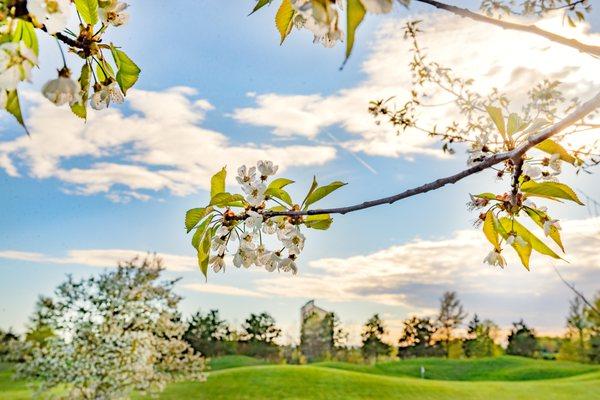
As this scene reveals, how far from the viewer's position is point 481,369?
78.2ft

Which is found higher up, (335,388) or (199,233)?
(199,233)

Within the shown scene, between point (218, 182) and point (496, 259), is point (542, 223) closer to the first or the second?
point (496, 259)

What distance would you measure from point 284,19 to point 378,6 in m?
0.29

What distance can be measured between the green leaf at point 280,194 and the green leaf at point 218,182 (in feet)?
0.37

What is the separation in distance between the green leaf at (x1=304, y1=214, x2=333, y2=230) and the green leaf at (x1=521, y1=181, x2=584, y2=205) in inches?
14.9

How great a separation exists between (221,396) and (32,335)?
9.36m

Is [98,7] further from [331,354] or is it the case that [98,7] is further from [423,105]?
[331,354]

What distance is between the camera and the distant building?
33281mm

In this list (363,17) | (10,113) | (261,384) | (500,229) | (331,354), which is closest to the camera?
(363,17)

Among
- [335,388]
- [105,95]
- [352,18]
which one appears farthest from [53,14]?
[335,388]

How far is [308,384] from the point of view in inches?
579

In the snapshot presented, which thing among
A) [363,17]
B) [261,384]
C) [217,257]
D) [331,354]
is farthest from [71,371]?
[331,354]

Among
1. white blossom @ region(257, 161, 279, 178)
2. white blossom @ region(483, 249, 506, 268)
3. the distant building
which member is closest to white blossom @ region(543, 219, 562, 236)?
white blossom @ region(483, 249, 506, 268)

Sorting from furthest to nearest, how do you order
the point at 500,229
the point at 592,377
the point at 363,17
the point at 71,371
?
1. the point at 592,377
2. the point at 71,371
3. the point at 500,229
4. the point at 363,17
